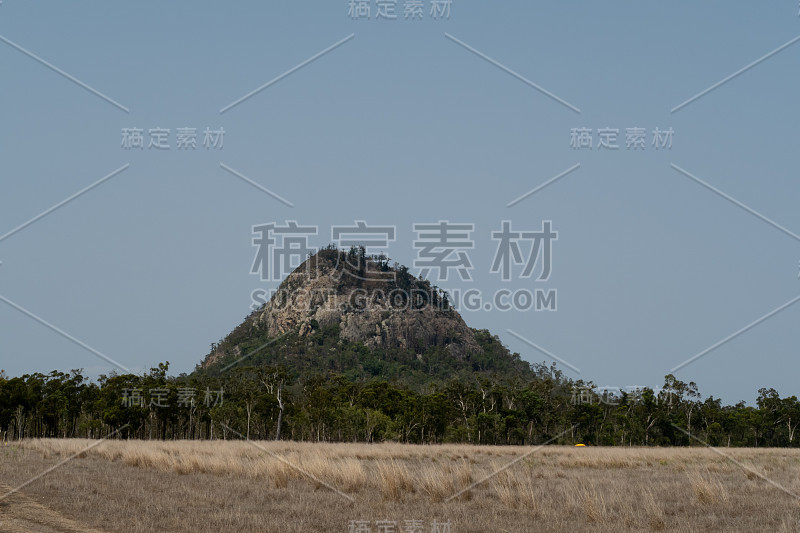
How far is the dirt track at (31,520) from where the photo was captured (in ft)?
34.4

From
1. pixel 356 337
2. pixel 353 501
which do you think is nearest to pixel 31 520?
pixel 353 501

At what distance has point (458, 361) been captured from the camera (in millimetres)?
175500

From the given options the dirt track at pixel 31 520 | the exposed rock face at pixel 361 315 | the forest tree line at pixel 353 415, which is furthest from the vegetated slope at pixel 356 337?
the dirt track at pixel 31 520

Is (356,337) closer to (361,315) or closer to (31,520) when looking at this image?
(361,315)

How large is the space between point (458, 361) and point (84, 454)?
5994 inches

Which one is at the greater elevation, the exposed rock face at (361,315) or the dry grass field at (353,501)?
the exposed rock face at (361,315)

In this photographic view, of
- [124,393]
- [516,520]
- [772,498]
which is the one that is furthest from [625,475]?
[124,393]

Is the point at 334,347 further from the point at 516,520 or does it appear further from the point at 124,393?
the point at 516,520

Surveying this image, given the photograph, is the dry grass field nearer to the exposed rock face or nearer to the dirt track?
the dirt track

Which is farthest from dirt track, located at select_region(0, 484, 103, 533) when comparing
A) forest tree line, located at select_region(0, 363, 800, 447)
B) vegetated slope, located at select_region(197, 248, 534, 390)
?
vegetated slope, located at select_region(197, 248, 534, 390)

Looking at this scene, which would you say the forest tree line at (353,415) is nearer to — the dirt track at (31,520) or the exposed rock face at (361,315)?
the dirt track at (31,520)

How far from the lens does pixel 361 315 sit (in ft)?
596

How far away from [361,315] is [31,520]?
17079 cm

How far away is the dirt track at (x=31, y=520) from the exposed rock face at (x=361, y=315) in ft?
537
